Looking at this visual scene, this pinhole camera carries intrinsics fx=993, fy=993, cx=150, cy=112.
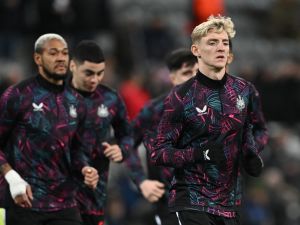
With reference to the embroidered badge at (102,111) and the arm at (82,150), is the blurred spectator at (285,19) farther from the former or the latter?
→ the arm at (82,150)

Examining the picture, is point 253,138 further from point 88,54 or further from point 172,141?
point 88,54

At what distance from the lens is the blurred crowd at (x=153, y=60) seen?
15.4 meters

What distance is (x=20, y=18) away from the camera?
15508 mm

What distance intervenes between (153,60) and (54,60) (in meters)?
9.84

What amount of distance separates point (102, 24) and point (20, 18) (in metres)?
1.44

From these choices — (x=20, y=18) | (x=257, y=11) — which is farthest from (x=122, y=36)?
(x=257, y=11)

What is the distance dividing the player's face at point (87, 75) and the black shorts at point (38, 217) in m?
1.35

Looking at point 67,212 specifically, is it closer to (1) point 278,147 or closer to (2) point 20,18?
(2) point 20,18

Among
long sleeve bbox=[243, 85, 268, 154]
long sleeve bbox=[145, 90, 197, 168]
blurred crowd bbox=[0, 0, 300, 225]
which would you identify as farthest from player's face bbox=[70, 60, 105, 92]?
blurred crowd bbox=[0, 0, 300, 225]

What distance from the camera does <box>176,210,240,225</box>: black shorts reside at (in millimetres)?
7426

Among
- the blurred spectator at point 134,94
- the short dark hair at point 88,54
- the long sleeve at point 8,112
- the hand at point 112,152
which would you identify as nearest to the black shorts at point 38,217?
the long sleeve at point 8,112

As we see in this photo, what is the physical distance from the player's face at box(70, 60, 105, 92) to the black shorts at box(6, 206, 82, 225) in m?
1.35

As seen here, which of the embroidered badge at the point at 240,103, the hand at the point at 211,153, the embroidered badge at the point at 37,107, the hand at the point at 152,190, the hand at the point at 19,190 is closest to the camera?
the hand at the point at 211,153

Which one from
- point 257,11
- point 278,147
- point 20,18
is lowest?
point 278,147
